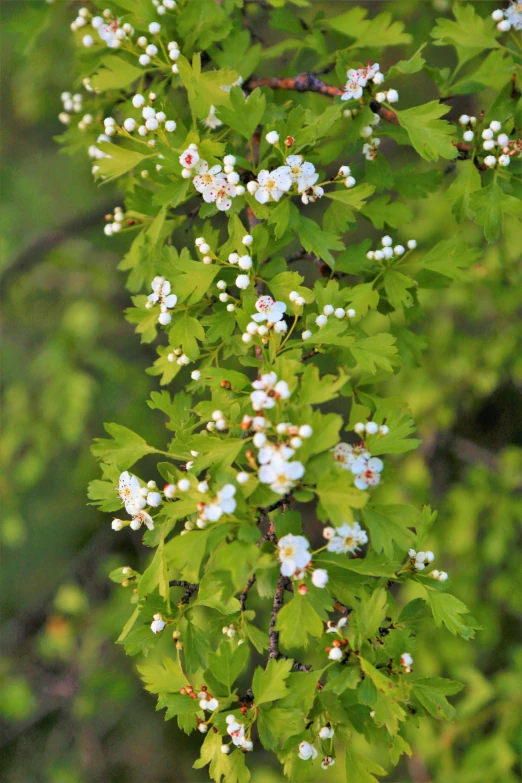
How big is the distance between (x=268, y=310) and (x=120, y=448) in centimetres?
46

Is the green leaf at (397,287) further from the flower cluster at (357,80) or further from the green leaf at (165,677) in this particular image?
the green leaf at (165,677)

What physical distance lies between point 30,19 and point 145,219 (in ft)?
3.08

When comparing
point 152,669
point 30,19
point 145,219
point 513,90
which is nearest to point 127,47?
point 145,219

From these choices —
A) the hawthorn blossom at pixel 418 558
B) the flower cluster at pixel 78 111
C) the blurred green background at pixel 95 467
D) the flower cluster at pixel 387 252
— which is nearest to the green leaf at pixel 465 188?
the flower cluster at pixel 387 252

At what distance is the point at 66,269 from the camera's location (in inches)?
154

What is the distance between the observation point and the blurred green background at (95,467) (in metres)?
3.01

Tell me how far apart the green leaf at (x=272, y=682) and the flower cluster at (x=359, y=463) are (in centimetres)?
36

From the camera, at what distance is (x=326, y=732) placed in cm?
120

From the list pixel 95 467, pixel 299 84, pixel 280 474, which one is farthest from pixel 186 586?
pixel 95 467

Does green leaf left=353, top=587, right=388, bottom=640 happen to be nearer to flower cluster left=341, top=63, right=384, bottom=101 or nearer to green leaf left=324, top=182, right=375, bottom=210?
green leaf left=324, top=182, right=375, bottom=210

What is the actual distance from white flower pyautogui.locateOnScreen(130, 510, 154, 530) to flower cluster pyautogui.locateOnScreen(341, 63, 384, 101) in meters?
1.02

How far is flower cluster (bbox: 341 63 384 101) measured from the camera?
146 cm

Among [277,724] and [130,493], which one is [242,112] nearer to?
[130,493]

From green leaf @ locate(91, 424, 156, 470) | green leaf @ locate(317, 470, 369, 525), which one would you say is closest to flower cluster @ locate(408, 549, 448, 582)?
green leaf @ locate(317, 470, 369, 525)
